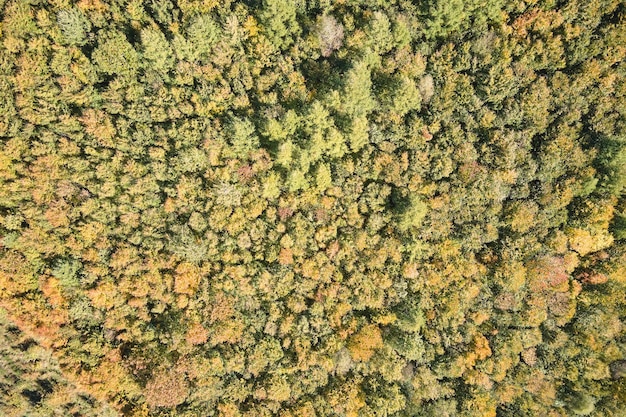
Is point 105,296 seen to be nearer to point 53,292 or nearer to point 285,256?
point 53,292

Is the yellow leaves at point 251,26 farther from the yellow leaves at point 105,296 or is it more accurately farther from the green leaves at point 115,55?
the yellow leaves at point 105,296

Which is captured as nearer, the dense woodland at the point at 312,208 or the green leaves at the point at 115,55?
the green leaves at the point at 115,55

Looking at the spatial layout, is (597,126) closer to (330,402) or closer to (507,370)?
(507,370)

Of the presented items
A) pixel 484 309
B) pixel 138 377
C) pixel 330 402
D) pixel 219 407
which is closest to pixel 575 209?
pixel 484 309

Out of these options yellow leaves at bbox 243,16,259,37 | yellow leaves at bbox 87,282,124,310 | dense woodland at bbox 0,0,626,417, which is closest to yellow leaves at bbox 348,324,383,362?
dense woodland at bbox 0,0,626,417

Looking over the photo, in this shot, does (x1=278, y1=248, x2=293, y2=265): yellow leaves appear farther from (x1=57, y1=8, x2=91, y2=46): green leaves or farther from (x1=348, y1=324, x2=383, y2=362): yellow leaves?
(x1=57, y1=8, x2=91, y2=46): green leaves

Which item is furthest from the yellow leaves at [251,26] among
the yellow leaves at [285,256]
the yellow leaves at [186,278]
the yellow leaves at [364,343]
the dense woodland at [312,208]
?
the yellow leaves at [364,343]
